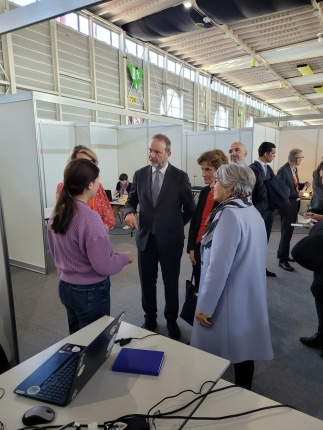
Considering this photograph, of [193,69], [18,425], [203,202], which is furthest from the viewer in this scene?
[193,69]

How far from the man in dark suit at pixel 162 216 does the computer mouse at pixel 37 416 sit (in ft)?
4.90

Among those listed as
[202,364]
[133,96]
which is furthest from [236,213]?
[133,96]

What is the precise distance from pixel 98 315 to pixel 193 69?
11.8 m

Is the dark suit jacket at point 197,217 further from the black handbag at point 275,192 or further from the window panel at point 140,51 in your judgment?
the window panel at point 140,51

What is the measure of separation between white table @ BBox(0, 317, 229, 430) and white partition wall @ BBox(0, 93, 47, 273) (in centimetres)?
299

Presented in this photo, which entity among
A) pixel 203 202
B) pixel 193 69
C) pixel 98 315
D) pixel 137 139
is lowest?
pixel 98 315

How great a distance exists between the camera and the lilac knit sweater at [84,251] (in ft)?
4.42

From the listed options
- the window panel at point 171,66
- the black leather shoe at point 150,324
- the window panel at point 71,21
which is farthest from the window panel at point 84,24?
the black leather shoe at point 150,324

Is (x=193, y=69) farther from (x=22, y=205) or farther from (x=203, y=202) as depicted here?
(x=203, y=202)

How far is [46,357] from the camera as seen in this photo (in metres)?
1.16

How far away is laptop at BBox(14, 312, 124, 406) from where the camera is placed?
0.92 meters

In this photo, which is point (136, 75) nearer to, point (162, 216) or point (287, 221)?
point (287, 221)

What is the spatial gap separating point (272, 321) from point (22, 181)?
3.40 metres

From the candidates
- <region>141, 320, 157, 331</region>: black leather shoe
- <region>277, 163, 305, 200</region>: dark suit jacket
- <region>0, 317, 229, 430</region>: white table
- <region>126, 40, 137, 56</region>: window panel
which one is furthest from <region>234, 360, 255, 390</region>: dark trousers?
<region>126, 40, 137, 56</region>: window panel
